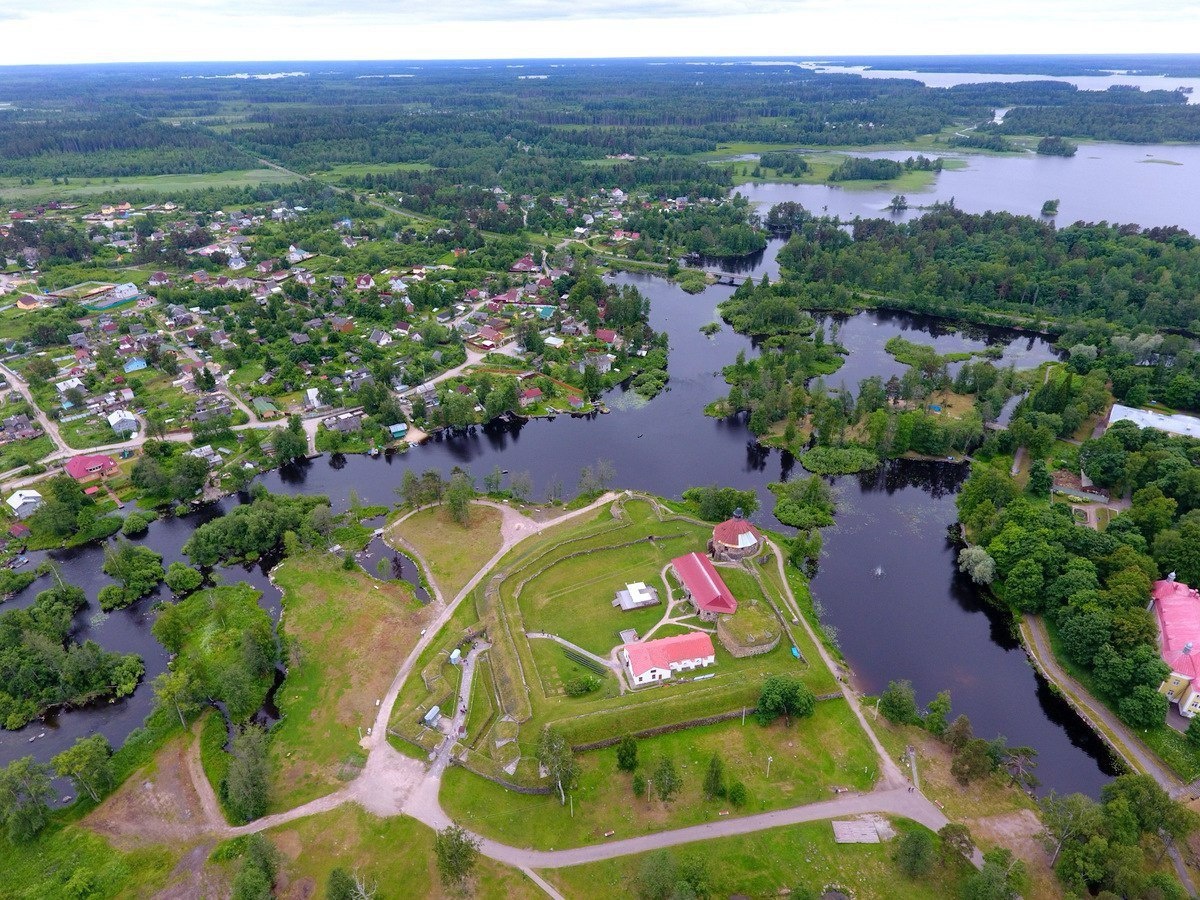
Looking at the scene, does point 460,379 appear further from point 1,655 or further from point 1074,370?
point 1074,370

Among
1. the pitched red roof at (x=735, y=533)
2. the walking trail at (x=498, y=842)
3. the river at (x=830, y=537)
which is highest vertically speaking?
the pitched red roof at (x=735, y=533)

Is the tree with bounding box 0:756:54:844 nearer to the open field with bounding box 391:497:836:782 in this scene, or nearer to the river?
the river

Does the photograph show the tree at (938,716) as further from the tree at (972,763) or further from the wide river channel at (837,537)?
the wide river channel at (837,537)

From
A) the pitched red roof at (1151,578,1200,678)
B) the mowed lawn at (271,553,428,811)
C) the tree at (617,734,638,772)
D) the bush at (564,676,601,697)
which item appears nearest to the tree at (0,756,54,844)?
the mowed lawn at (271,553,428,811)

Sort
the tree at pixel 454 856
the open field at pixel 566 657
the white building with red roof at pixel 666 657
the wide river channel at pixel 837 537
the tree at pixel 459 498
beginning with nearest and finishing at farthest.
Result: the tree at pixel 454 856 < the open field at pixel 566 657 < the wide river channel at pixel 837 537 < the white building with red roof at pixel 666 657 < the tree at pixel 459 498

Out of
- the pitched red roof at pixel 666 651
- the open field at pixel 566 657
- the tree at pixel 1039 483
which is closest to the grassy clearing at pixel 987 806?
the open field at pixel 566 657

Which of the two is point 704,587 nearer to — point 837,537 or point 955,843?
point 837,537
